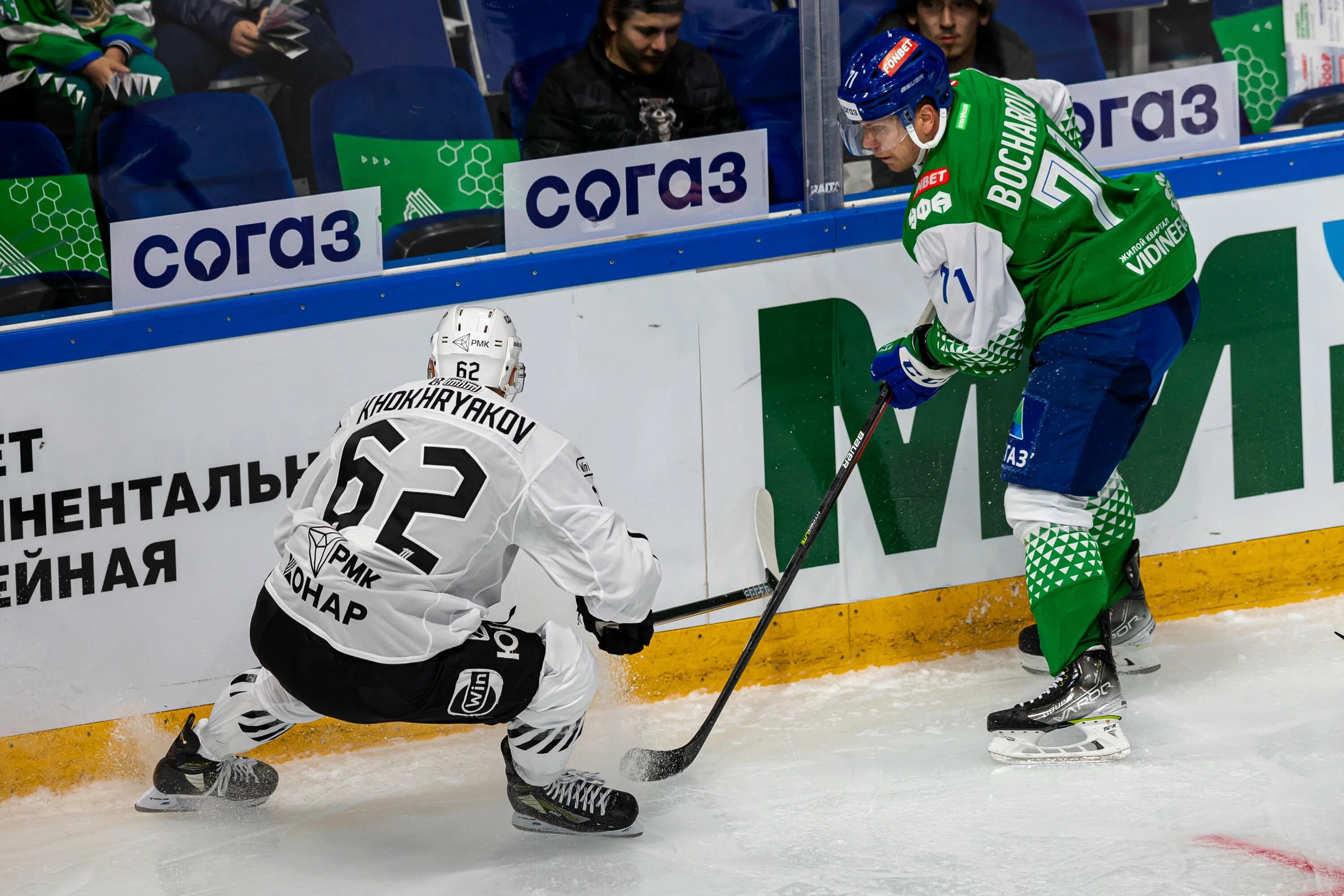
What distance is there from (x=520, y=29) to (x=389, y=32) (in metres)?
0.28

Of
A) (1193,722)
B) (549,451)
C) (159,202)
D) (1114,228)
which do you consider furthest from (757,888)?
(159,202)

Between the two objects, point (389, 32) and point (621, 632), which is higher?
point (389, 32)

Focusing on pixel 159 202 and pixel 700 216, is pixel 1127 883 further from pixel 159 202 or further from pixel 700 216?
pixel 159 202

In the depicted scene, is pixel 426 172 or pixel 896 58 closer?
pixel 896 58

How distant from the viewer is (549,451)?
8.41 ft

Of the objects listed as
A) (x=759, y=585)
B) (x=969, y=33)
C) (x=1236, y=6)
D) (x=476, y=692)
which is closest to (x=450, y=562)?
(x=476, y=692)

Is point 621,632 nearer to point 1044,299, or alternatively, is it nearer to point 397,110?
point 1044,299

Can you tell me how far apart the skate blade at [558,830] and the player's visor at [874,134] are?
54.2 inches

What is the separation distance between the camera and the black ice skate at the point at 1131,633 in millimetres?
3510

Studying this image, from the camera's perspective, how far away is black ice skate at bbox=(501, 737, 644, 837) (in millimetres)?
2828

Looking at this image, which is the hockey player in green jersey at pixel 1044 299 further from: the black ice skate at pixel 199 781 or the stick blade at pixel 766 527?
the black ice skate at pixel 199 781

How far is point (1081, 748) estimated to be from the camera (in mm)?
3156

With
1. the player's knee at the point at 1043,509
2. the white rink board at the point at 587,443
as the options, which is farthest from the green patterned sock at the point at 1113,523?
the white rink board at the point at 587,443

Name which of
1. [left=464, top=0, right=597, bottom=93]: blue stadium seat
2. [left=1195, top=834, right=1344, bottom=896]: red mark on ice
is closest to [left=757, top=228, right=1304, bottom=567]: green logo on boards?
[left=464, top=0, right=597, bottom=93]: blue stadium seat
